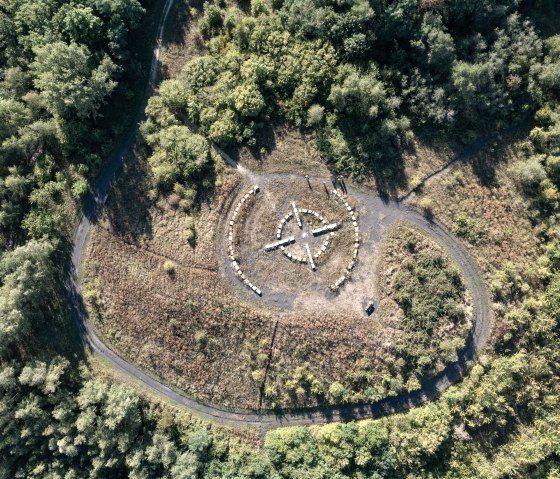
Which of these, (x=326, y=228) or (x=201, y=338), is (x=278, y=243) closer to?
(x=326, y=228)

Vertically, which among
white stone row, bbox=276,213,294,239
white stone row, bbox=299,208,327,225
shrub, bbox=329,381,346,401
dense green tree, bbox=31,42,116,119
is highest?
dense green tree, bbox=31,42,116,119

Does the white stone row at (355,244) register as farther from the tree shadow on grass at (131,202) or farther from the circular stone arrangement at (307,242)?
the tree shadow on grass at (131,202)

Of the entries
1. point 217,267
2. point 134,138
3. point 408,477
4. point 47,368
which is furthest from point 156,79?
point 408,477

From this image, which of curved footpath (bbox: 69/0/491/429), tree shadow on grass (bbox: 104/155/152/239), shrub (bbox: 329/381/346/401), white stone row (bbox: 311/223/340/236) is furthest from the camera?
tree shadow on grass (bbox: 104/155/152/239)

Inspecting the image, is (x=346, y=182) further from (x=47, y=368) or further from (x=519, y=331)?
(x=47, y=368)

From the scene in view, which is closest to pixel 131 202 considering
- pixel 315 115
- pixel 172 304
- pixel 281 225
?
pixel 172 304

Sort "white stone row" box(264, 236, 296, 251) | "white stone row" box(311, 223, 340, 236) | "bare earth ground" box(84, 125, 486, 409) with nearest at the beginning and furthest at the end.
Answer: "bare earth ground" box(84, 125, 486, 409) → "white stone row" box(311, 223, 340, 236) → "white stone row" box(264, 236, 296, 251)

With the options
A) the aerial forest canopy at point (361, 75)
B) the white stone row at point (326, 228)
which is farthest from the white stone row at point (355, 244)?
the aerial forest canopy at point (361, 75)

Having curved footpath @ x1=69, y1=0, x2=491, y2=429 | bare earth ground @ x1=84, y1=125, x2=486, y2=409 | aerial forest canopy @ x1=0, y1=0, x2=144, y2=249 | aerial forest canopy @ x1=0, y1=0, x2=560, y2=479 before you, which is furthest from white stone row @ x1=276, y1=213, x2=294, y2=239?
aerial forest canopy @ x1=0, y1=0, x2=144, y2=249

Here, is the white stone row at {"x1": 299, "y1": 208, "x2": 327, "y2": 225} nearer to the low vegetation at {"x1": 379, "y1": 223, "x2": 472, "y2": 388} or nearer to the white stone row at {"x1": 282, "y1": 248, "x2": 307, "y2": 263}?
the white stone row at {"x1": 282, "y1": 248, "x2": 307, "y2": 263}
